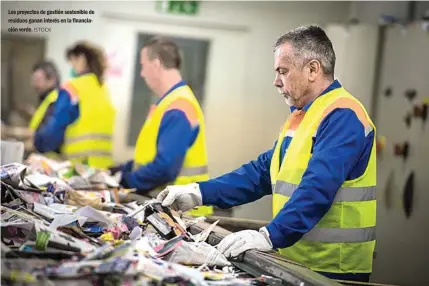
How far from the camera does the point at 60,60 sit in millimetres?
7797

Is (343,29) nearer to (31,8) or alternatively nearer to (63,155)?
(63,155)

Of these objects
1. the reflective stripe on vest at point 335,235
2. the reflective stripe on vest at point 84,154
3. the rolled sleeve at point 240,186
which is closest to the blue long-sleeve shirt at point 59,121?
the reflective stripe on vest at point 84,154

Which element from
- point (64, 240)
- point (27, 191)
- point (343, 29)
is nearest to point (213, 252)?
point (64, 240)

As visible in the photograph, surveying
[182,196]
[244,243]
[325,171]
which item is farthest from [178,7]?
[244,243]

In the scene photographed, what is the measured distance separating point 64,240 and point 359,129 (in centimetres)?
108

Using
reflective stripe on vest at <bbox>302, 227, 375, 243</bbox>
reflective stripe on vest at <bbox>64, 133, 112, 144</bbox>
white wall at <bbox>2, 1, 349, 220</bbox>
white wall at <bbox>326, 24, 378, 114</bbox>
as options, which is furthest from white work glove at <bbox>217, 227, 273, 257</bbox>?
white wall at <bbox>2, 1, 349, 220</bbox>

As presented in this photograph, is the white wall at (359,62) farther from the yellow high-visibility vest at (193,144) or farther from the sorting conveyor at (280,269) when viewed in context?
the sorting conveyor at (280,269)

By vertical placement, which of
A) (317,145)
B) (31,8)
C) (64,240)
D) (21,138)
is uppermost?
(31,8)

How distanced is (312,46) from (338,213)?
23.9 inches

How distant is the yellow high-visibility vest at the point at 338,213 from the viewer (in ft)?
8.88

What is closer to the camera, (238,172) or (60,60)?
(238,172)

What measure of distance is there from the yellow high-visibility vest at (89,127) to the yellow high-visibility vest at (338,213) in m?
2.94

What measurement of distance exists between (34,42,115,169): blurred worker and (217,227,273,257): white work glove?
317 cm

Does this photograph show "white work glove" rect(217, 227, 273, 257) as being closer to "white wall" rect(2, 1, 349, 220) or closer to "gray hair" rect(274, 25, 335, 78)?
"gray hair" rect(274, 25, 335, 78)
